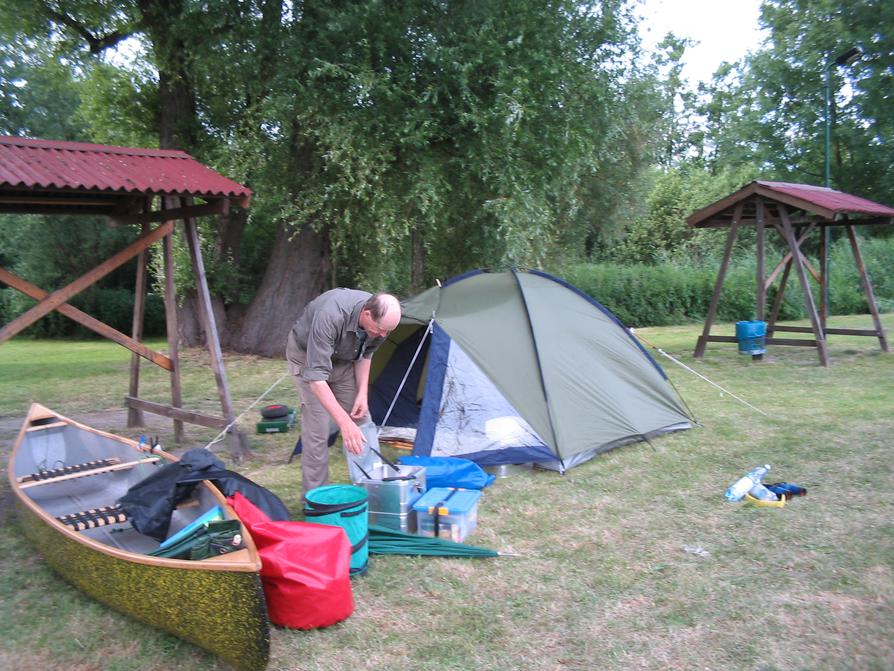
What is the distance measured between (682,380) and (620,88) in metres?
5.32

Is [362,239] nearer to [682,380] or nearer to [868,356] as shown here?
[682,380]

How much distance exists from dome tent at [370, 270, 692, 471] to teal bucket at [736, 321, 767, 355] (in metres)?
5.15

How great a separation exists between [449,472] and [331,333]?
1.50 meters

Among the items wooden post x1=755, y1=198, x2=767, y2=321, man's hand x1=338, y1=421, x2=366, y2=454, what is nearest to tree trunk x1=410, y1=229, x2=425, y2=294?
wooden post x1=755, y1=198, x2=767, y2=321

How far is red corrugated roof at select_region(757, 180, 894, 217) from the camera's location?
10.4 m

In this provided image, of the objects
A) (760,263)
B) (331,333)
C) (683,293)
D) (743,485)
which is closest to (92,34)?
(331,333)

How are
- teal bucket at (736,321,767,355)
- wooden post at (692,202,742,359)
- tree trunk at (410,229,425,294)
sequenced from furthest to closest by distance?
tree trunk at (410,229,425,294) < teal bucket at (736,321,767,355) < wooden post at (692,202,742,359)

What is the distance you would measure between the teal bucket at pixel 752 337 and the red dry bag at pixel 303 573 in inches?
385

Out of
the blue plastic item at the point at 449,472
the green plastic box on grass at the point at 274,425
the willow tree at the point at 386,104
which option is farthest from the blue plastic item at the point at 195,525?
the willow tree at the point at 386,104

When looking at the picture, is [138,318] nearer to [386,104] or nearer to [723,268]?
[386,104]

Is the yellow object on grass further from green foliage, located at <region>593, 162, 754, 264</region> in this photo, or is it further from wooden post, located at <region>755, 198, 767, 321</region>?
green foliage, located at <region>593, 162, 754, 264</region>

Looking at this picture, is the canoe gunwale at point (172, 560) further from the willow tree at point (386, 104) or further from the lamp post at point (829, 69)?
the lamp post at point (829, 69)

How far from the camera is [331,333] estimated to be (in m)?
4.40

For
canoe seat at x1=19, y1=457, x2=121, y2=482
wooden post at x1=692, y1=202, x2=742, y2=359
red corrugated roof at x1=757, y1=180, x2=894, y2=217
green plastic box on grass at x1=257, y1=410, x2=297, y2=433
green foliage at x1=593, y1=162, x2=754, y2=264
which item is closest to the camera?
canoe seat at x1=19, y1=457, x2=121, y2=482
